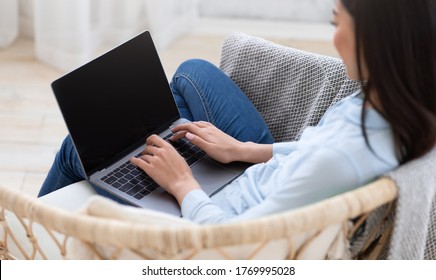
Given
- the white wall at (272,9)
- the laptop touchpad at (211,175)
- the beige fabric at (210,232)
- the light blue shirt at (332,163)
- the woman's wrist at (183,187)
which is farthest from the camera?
the white wall at (272,9)

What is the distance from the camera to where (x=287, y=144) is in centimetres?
143

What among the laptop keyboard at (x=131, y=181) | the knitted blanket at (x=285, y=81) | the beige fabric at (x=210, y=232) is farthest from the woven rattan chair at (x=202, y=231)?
the knitted blanket at (x=285, y=81)

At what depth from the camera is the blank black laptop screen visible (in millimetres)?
1354

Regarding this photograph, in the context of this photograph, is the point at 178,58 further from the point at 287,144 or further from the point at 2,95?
the point at 287,144

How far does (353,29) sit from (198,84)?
0.58 metres

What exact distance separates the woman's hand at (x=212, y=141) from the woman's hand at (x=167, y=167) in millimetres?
78

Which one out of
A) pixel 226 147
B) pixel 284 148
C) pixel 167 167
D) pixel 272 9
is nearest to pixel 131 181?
pixel 167 167

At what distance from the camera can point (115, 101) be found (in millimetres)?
1446

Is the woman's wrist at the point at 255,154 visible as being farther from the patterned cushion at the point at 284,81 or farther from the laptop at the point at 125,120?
the patterned cushion at the point at 284,81

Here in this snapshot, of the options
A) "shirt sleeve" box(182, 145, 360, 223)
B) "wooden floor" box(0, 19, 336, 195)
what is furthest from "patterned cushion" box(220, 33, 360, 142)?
"wooden floor" box(0, 19, 336, 195)

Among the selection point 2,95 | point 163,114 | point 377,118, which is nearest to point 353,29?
point 377,118

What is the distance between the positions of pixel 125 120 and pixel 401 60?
593 mm

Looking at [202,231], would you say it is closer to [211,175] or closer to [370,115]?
[370,115]

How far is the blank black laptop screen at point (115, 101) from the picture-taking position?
4.44 ft
